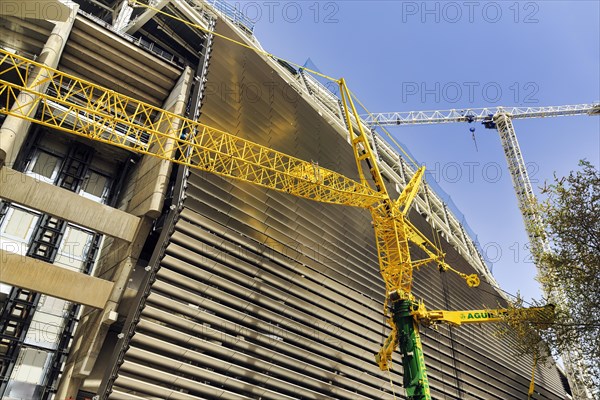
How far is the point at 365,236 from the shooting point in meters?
30.0

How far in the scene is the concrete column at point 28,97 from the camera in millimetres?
18703

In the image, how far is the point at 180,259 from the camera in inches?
708

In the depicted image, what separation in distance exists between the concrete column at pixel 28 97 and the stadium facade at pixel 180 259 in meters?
0.11

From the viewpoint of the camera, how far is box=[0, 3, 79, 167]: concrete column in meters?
18.7

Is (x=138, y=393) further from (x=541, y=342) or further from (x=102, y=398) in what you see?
(x=541, y=342)

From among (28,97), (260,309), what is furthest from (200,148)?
(28,97)

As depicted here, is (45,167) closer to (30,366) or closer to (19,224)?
(19,224)

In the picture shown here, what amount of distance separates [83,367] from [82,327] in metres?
4.28

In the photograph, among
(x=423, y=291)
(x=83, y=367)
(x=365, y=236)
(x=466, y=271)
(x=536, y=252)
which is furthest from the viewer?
(x=466, y=271)

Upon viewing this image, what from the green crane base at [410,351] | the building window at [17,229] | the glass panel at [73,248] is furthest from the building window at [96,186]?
the green crane base at [410,351]

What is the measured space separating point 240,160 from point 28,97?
38.8 feet

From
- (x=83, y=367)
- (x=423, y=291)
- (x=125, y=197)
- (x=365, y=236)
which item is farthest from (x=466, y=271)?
(x=83, y=367)

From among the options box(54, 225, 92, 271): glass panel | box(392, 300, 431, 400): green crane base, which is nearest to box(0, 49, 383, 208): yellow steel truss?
box(54, 225, 92, 271): glass panel

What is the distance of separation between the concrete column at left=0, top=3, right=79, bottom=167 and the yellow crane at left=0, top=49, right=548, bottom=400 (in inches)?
8.8
